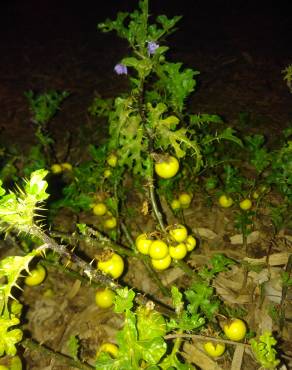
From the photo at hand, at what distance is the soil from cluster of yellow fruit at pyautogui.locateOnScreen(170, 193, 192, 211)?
0.19m

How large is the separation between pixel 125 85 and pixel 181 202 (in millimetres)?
4034

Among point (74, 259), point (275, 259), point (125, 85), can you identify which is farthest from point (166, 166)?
point (125, 85)

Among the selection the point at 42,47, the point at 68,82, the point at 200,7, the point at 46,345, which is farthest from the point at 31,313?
the point at 200,7

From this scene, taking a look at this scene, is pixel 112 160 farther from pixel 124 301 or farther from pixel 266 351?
pixel 266 351

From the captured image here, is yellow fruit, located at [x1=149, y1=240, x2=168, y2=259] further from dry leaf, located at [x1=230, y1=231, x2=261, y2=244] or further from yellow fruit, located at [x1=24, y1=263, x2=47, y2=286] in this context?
dry leaf, located at [x1=230, y1=231, x2=261, y2=244]

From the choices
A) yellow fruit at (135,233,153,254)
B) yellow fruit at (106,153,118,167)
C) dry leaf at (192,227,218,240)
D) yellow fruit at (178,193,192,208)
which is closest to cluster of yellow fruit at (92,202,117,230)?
yellow fruit at (106,153,118,167)

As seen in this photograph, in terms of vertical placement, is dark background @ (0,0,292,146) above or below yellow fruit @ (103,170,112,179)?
below

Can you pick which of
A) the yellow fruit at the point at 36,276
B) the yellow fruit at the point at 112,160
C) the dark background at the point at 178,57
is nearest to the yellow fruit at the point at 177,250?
the yellow fruit at the point at 36,276

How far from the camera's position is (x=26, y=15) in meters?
13.0

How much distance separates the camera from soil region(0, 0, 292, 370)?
11.5 ft

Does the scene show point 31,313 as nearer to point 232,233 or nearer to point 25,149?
point 232,233

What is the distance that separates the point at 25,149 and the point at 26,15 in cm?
934

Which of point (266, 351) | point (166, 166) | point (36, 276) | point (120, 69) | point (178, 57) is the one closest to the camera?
point (266, 351)

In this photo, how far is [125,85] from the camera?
7.40 m
